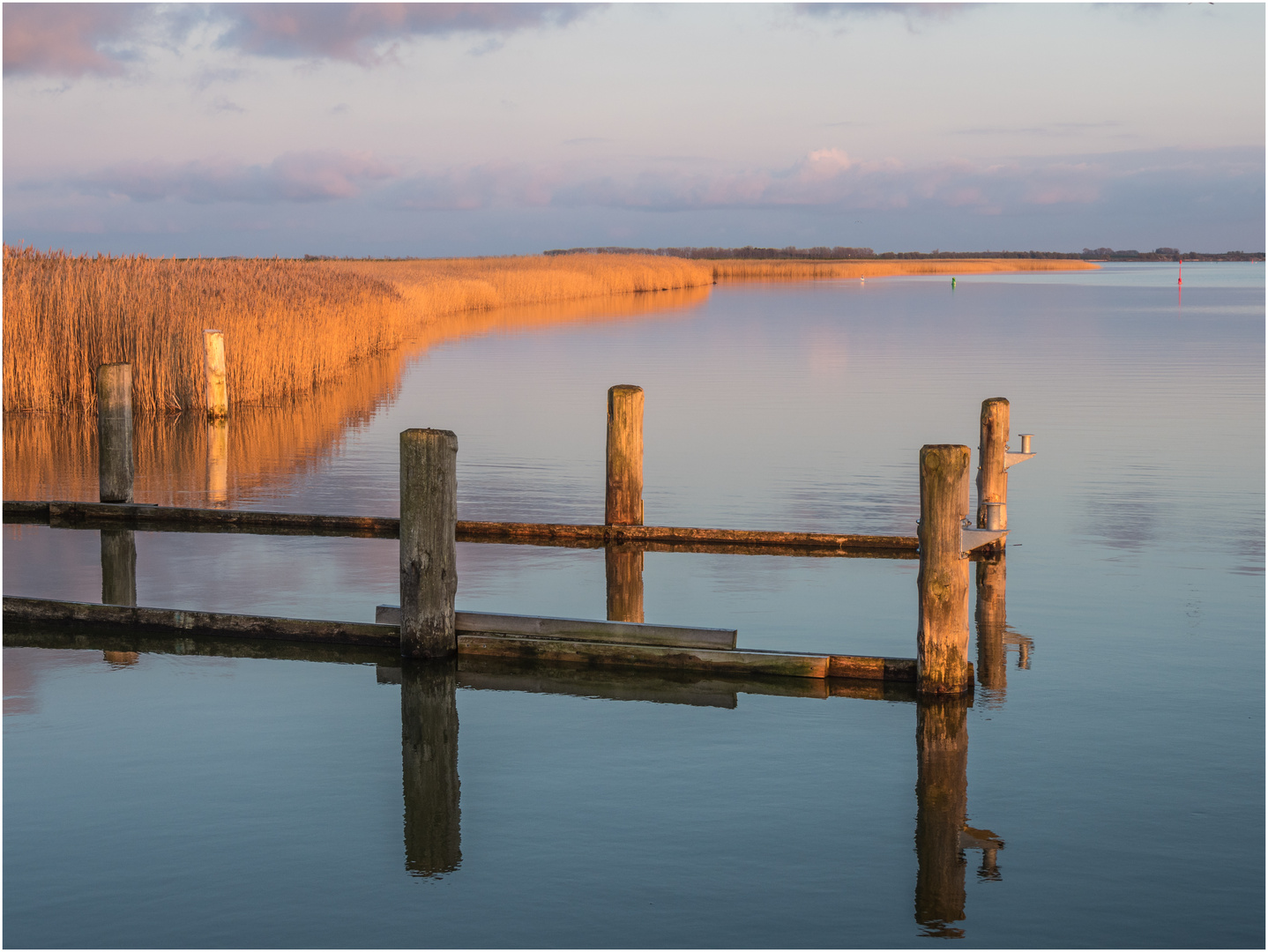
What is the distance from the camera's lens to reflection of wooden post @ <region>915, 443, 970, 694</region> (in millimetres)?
8125

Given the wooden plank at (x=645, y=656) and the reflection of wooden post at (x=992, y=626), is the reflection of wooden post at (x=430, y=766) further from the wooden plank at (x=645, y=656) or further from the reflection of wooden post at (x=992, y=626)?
the reflection of wooden post at (x=992, y=626)

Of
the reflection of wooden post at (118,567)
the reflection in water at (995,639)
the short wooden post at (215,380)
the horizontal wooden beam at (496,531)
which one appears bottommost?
the reflection in water at (995,639)

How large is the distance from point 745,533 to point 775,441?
26.2 feet

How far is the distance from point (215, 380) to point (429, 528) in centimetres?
1310

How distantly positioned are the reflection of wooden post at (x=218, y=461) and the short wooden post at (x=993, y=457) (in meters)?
7.87

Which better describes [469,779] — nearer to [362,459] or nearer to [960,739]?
[960,739]

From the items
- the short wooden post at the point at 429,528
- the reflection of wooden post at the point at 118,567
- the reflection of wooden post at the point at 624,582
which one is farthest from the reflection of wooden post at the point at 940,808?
the reflection of wooden post at the point at 118,567

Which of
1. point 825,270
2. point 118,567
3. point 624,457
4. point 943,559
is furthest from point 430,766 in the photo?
point 825,270

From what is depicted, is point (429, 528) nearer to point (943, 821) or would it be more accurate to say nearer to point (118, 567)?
point (943, 821)

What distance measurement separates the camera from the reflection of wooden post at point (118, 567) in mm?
11023

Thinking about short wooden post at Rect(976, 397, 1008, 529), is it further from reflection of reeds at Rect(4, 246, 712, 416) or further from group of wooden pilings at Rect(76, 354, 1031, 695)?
reflection of reeds at Rect(4, 246, 712, 416)

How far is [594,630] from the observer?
887cm

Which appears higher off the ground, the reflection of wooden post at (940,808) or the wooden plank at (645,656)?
the wooden plank at (645,656)

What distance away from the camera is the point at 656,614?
418 inches
